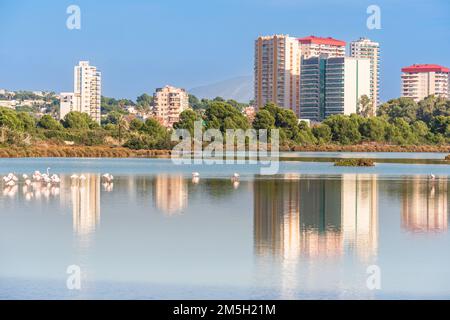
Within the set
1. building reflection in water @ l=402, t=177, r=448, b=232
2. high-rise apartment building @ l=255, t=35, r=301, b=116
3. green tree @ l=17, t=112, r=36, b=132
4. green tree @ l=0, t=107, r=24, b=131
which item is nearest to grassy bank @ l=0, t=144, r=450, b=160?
green tree @ l=0, t=107, r=24, b=131

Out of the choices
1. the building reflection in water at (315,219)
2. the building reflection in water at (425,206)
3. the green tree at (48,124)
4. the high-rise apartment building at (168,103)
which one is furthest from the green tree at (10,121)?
the high-rise apartment building at (168,103)

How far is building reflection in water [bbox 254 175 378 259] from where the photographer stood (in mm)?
14000

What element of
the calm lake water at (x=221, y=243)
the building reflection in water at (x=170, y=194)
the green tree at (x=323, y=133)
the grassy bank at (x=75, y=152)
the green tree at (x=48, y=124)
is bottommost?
the calm lake water at (x=221, y=243)

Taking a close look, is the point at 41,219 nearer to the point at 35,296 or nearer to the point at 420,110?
the point at 35,296

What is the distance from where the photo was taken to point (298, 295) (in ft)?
34.2

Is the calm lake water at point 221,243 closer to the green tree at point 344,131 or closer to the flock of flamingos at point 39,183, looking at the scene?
the flock of flamingos at point 39,183

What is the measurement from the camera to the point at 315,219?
17984mm

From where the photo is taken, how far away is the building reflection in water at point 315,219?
14.0m

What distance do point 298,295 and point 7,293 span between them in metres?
3.27

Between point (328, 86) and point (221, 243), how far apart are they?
138303 millimetres

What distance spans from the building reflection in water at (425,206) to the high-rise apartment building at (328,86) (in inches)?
4640

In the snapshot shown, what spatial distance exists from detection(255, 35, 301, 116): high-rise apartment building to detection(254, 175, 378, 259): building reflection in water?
129049 mm

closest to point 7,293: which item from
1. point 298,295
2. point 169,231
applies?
point 298,295

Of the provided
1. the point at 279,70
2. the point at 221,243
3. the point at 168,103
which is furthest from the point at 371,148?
the point at 168,103
